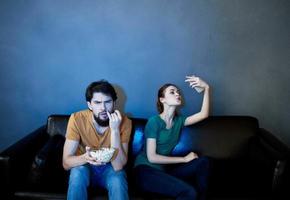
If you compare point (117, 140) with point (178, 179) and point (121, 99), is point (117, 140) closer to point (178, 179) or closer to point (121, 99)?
point (178, 179)

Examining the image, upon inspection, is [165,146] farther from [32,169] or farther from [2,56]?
[2,56]

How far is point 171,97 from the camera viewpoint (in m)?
2.26

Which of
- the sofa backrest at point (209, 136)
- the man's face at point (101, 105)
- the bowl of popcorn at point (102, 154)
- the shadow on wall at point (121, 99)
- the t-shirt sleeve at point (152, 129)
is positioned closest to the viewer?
the bowl of popcorn at point (102, 154)

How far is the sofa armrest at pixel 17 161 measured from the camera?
76.0 inches

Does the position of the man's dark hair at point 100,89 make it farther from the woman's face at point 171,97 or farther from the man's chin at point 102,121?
the woman's face at point 171,97

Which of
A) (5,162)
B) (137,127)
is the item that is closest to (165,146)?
(137,127)

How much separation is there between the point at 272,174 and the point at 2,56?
7.66 feet

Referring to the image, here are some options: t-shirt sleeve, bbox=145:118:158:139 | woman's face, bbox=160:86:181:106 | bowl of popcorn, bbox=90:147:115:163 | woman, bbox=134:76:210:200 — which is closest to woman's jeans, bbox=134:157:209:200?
woman, bbox=134:76:210:200

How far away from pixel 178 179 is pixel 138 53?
1.20 meters

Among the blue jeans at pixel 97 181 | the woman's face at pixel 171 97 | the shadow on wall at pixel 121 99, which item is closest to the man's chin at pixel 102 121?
the blue jeans at pixel 97 181

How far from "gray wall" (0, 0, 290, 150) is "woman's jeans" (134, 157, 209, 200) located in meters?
0.79

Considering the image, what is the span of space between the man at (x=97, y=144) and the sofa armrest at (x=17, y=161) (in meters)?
0.28

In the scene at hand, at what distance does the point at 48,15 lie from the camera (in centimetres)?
265

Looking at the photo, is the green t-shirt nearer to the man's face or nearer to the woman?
the woman
